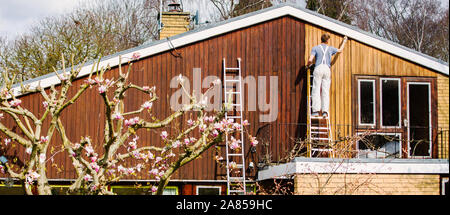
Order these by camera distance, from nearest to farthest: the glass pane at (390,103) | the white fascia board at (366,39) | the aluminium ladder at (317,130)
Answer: the aluminium ladder at (317,130) < the glass pane at (390,103) < the white fascia board at (366,39)

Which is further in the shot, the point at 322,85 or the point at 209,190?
the point at 209,190

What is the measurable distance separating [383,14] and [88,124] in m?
8.77

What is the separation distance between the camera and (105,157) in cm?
818

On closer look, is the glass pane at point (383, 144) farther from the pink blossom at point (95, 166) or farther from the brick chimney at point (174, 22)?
the pink blossom at point (95, 166)

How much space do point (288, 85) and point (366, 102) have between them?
2082 mm

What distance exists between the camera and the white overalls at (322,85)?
→ 1295cm

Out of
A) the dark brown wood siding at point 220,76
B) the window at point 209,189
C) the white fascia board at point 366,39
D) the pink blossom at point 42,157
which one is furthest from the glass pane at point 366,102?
the pink blossom at point 42,157

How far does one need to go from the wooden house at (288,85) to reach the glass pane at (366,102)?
0.03 meters

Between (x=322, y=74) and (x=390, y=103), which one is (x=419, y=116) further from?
(x=322, y=74)

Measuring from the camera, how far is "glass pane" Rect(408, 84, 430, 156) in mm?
13711

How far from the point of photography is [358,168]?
421 inches

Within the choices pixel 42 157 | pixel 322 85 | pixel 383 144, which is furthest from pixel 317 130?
pixel 42 157
